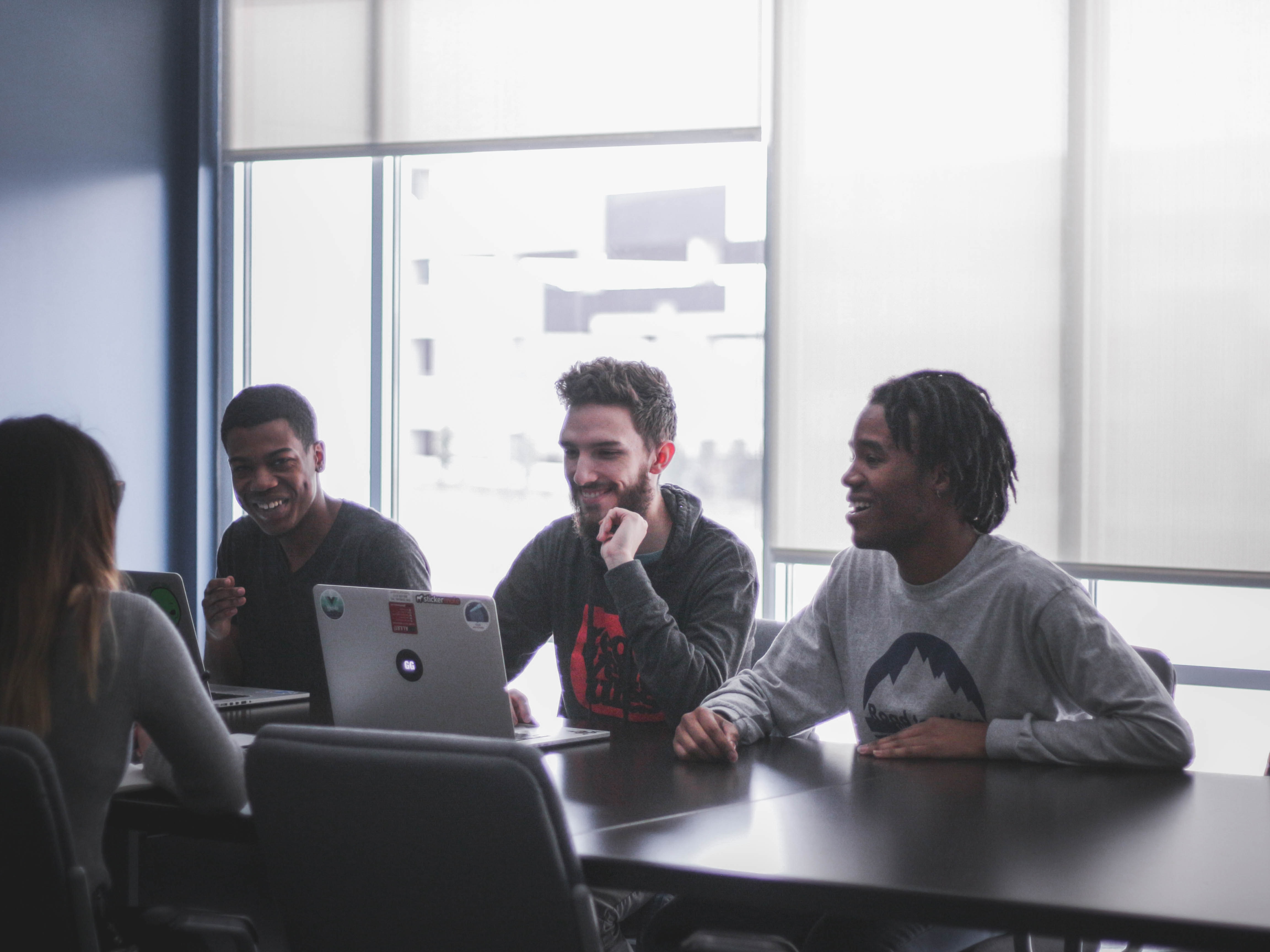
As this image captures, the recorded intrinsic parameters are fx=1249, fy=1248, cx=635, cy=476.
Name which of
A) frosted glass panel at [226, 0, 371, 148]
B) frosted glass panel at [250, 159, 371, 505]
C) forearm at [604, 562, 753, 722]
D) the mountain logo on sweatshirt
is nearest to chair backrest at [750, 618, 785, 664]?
forearm at [604, 562, 753, 722]

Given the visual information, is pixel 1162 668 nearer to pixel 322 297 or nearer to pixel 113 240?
pixel 322 297

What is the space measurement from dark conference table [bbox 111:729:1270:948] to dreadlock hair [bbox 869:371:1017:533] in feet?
1.44

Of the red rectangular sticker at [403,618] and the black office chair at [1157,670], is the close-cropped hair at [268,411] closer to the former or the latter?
the red rectangular sticker at [403,618]

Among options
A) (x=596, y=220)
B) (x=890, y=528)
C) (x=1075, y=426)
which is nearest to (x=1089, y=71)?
(x=1075, y=426)

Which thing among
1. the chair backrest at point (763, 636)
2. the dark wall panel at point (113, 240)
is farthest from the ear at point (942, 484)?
the dark wall panel at point (113, 240)

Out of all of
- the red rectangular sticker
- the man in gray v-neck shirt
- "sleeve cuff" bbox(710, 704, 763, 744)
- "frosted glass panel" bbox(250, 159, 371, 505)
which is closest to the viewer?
the red rectangular sticker

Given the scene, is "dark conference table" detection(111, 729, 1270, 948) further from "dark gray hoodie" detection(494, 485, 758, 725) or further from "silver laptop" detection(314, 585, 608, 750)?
"dark gray hoodie" detection(494, 485, 758, 725)

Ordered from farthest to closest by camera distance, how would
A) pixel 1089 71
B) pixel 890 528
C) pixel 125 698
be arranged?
1. pixel 1089 71
2. pixel 890 528
3. pixel 125 698

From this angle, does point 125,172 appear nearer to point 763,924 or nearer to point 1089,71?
point 1089,71

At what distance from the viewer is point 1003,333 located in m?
3.47

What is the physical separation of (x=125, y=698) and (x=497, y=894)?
0.56 meters

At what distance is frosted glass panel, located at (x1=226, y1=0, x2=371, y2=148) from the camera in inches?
165

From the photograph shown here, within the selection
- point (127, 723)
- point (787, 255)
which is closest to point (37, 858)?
point (127, 723)

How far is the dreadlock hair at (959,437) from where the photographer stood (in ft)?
6.66
